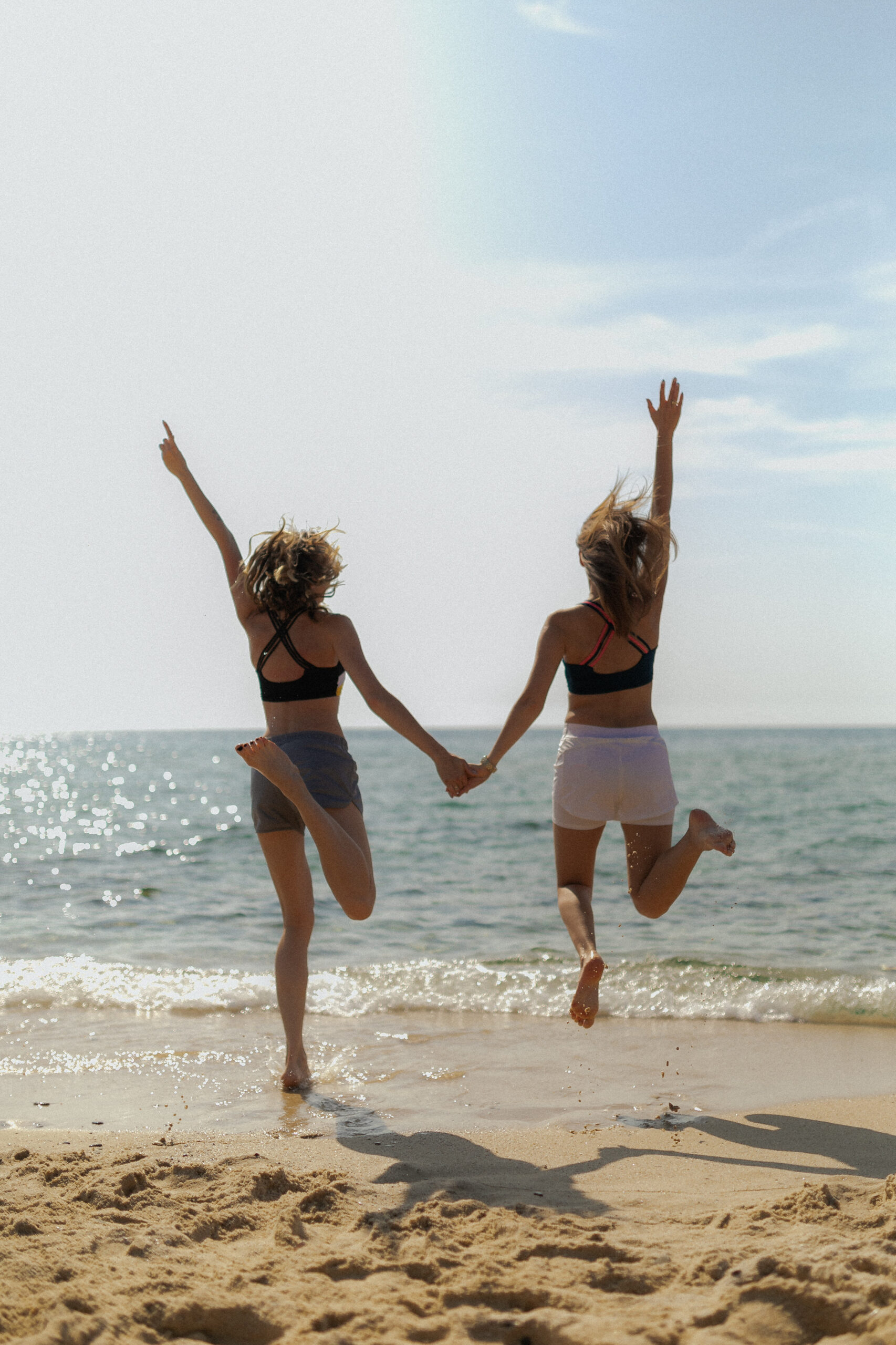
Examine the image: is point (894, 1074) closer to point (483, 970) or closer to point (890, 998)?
point (890, 998)

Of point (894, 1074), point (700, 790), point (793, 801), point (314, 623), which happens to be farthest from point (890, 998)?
point (700, 790)

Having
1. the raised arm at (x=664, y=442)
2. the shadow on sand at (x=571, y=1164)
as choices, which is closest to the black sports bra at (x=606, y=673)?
the raised arm at (x=664, y=442)

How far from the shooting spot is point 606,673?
4.31 m

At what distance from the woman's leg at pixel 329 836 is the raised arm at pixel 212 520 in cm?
70

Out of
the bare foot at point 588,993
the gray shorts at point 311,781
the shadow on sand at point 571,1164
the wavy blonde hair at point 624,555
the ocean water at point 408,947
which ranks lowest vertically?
the ocean water at point 408,947

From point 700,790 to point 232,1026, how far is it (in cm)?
2285

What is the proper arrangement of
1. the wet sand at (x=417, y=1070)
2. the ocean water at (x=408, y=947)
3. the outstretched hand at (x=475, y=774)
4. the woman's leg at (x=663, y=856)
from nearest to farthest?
the woman's leg at (x=663, y=856) < the wet sand at (x=417, y=1070) < the outstretched hand at (x=475, y=774) < the ocean water at (x=408, y=947)

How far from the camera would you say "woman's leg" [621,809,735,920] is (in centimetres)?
410

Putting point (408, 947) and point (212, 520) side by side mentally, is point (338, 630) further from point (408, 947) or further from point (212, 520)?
point (408, 947)

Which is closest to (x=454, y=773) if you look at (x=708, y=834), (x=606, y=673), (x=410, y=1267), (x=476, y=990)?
(x=606, y=673)

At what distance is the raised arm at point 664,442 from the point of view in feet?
14.9

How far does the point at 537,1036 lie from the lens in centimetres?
559

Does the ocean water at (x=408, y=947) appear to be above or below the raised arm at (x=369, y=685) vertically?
below

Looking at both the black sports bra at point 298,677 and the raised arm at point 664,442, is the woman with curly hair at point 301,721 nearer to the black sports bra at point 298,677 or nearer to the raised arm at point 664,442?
the black sports bra at point 298,677
